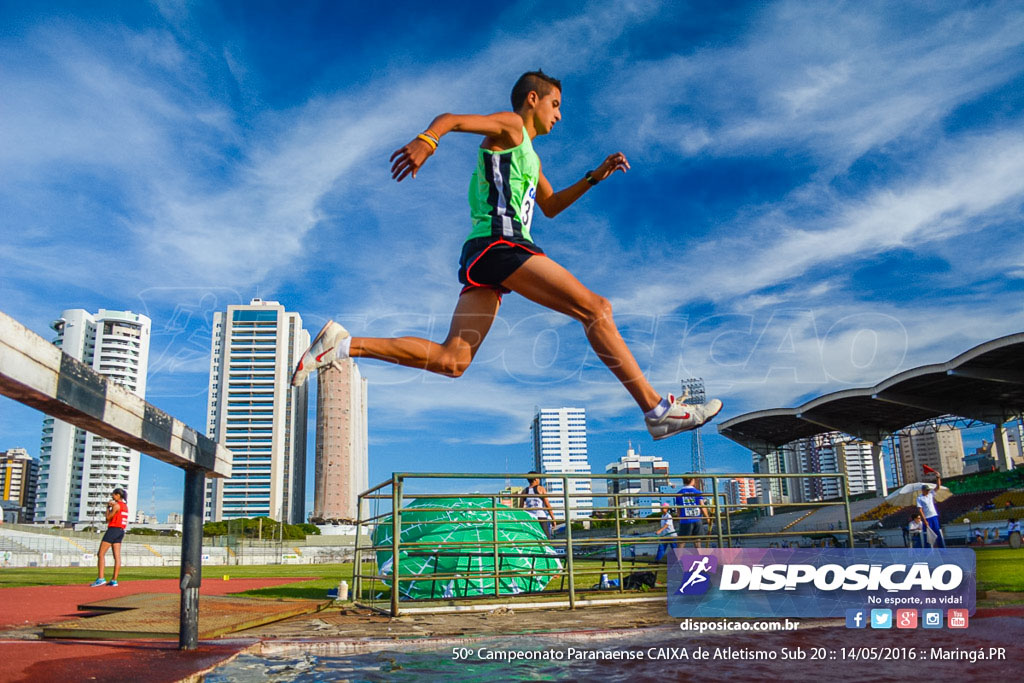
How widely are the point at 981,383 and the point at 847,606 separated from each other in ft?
120

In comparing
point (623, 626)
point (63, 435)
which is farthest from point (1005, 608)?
point (63, 435)

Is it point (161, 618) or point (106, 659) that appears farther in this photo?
point (161, 618)

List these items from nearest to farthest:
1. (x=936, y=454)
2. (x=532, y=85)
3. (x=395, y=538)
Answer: (x=532, y=85) → (x=395, y=538) → (x=936, y=454)

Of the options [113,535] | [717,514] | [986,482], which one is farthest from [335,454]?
[717,514]

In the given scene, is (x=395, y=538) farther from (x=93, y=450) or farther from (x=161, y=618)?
(x=93, y=450)

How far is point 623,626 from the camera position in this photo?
479cm

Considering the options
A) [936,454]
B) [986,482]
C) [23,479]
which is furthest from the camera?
[936,454]

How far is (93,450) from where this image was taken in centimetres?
11369

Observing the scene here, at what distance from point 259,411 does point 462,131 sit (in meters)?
143

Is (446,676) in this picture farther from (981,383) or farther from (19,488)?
(19,488)

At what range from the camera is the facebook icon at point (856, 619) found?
185 inches

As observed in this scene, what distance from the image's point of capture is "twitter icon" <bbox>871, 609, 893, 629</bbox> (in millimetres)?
4660

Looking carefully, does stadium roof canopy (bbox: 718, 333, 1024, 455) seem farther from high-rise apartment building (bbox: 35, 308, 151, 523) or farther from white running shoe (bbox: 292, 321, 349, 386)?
high-rise apartment building (bbox: 35, 308, 151, 523)

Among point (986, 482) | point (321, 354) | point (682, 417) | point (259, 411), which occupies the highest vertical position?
point (259, 411)
